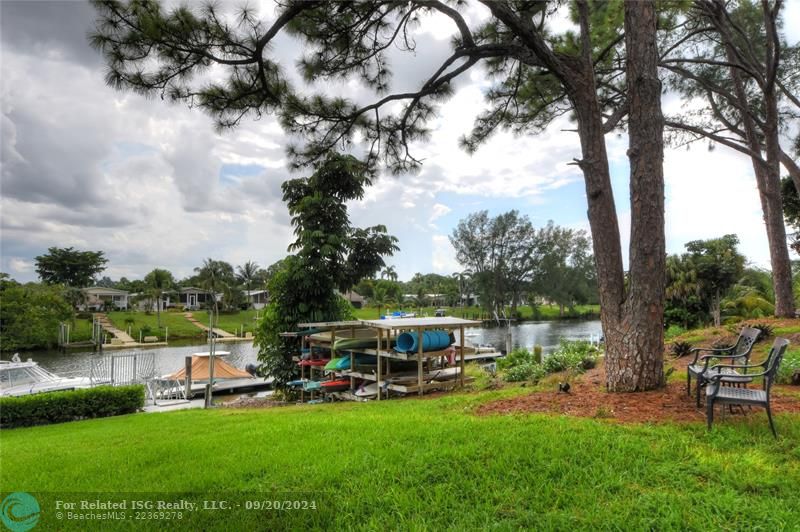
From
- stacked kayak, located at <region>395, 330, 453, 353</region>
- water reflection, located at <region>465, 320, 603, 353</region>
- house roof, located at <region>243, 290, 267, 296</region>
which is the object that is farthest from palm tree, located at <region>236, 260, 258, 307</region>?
stacked kayak, located at <region>395, 330, 453, 353</region>

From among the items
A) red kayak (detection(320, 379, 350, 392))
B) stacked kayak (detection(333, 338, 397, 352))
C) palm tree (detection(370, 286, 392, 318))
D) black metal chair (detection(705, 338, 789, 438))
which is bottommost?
red kayak (detection(320, 379, 350, 392))

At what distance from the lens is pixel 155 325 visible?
42625 mm

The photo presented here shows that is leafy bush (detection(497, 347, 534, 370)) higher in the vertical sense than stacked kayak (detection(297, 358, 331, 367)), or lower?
lower

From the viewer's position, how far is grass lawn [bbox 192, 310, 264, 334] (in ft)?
153

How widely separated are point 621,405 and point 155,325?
45.9 metres

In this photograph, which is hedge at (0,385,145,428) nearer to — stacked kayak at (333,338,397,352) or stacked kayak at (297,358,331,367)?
stacked kayak at (297,358,331,367)

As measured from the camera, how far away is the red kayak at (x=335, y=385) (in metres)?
9.28

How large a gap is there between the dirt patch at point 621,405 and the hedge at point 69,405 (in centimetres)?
963

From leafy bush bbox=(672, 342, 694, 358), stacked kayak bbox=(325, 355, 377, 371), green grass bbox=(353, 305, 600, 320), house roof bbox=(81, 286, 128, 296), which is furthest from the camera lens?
house roof bbox=(81, 286, 128, 296)

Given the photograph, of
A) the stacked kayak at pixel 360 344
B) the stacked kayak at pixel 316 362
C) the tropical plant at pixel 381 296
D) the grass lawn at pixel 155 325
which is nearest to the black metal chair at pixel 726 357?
the stacked kayak at pixel 360 344

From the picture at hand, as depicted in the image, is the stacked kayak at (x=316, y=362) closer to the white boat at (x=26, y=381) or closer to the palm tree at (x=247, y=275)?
the white boat at (x=26, y=381)

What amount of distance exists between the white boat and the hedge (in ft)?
8.59

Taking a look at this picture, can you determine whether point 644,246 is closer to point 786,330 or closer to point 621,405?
point 621,405

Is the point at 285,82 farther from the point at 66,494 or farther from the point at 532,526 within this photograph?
the point at 532,526
